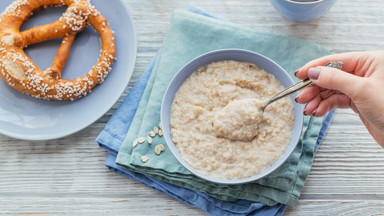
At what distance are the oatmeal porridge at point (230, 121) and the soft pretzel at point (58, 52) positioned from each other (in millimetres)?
510

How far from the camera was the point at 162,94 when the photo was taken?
194cm

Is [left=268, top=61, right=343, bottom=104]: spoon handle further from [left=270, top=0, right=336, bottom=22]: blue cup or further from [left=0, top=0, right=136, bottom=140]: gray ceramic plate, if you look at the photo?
[left=0, top=0, right=136, bottom=140]: gray ceramic plate

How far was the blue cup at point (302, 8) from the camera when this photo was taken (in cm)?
179

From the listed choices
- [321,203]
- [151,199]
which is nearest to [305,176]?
[321,203]

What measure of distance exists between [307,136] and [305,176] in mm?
207

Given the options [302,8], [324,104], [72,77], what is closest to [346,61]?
[324,104]

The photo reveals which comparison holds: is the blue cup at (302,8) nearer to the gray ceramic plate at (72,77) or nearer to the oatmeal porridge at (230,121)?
the oatmeal porridge at (230,121)

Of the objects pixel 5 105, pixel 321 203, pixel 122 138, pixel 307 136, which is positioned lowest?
pixel 321 203

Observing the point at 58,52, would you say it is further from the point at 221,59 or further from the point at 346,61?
the point at 346,61

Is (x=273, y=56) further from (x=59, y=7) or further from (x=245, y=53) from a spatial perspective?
(x=59, y=7)

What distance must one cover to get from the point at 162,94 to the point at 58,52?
24.1 inches

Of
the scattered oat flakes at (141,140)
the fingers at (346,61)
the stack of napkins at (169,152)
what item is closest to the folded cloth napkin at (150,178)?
the stack of napkins at (169,152)

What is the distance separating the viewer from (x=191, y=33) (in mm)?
2006

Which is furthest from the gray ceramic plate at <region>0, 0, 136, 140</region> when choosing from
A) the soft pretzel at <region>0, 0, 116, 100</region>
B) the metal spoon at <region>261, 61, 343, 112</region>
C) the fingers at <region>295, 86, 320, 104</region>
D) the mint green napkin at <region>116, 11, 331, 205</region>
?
the fingers at <region>295, 86, 320, 104</region>
